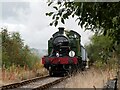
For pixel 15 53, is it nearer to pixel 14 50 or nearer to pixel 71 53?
pixel 14 50

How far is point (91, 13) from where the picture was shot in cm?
389

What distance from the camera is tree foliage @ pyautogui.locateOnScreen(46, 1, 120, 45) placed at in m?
3.79

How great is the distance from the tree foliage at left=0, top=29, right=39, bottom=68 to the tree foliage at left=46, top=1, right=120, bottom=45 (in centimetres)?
2299

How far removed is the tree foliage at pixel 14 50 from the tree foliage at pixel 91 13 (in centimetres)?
2299

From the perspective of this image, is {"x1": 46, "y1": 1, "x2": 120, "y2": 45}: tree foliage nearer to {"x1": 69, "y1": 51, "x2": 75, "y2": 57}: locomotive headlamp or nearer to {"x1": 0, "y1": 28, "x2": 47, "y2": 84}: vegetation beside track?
{"x1": 69, "y1": 51, "x2": 75, "y2": 57}: locomotive headlamp

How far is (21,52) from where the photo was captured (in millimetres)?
31266

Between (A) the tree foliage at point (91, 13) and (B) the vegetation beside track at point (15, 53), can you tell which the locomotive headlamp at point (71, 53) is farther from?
(A) the tree foliage at point (91, 13)

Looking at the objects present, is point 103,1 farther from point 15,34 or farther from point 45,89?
point 15,34

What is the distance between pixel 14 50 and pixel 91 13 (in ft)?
85.4

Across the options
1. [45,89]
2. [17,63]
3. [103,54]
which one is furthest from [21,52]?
[103,54]

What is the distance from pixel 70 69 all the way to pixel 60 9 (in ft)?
58.9

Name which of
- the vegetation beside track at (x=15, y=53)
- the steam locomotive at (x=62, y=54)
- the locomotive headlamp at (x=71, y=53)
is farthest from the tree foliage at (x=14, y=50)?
the locomotive headlamp at (x=71, y=53)

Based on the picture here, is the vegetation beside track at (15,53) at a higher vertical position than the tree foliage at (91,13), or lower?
higher

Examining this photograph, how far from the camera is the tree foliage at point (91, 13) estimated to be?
3.79 meters
